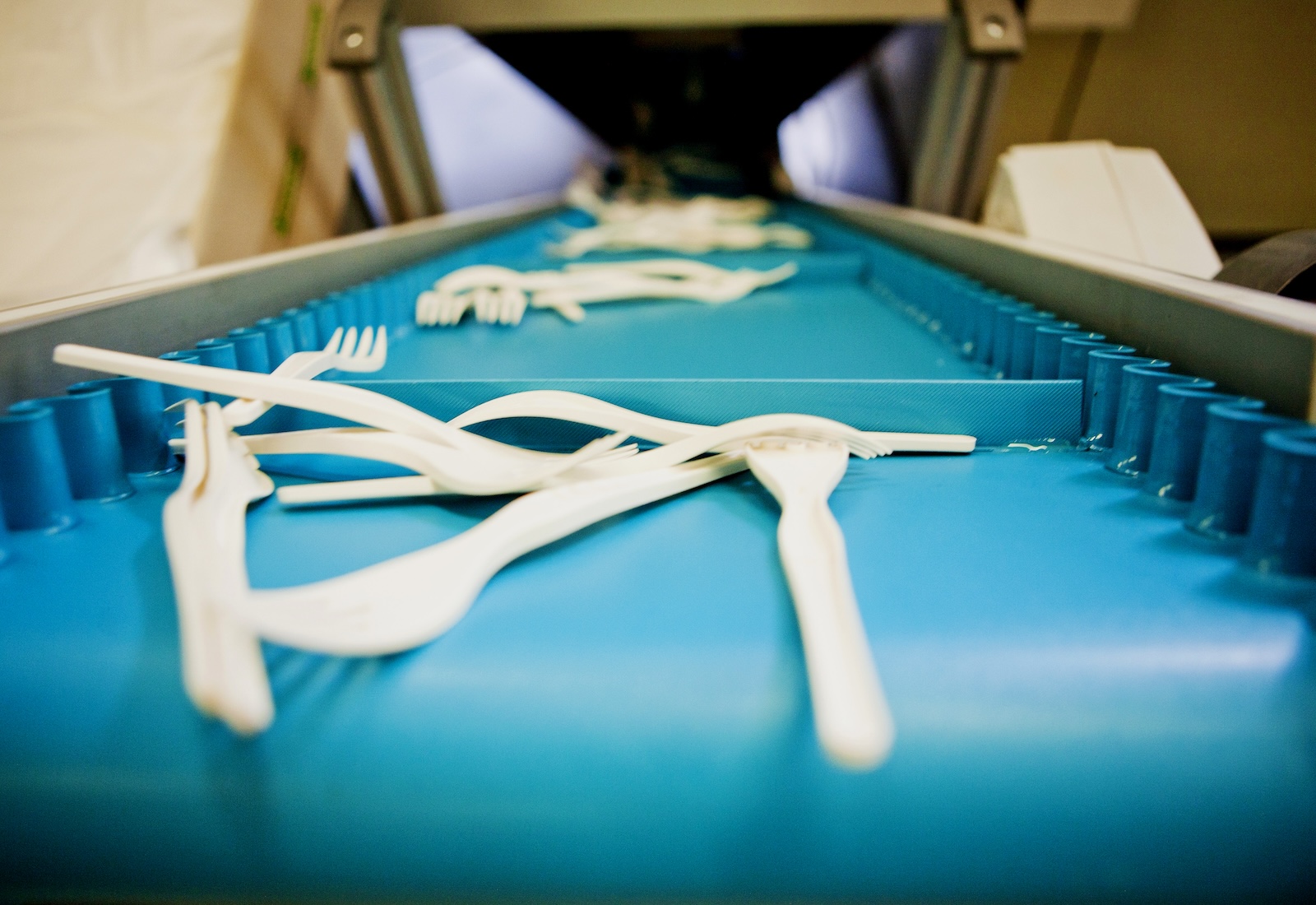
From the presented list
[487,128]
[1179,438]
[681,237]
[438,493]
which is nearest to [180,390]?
[438,493]

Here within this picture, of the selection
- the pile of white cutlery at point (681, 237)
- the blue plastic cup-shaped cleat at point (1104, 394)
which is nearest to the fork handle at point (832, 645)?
the blue plastic cup-shaped cleat at point (1104, 394)

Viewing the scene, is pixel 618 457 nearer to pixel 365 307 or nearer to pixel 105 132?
pixel 365 307

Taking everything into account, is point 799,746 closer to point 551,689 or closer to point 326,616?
point 551,689

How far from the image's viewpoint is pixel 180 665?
0.46 meters

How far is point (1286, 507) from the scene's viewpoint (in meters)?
0.50

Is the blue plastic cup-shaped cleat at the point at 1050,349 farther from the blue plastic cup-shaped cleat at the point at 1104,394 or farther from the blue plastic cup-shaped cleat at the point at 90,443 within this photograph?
the blue plastic cup-shaped cleat at the point at 90,443

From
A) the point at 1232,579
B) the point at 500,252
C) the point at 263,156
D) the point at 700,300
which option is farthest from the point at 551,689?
the point at 263,156

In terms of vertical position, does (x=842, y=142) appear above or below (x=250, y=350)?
above

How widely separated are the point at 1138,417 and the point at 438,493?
1.98 feet

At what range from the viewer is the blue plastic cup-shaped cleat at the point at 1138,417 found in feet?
2.21

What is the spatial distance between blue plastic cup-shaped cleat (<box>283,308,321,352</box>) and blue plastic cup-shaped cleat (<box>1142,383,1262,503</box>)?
3.10 ft

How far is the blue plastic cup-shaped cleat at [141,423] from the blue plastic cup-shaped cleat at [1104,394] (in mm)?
881

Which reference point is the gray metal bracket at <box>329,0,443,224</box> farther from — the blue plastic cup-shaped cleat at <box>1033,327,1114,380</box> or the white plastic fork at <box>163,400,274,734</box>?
the blue plastic cup-shaped cleat at <box>1033,327,1114,380</box>

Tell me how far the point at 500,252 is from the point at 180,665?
1806 mm
